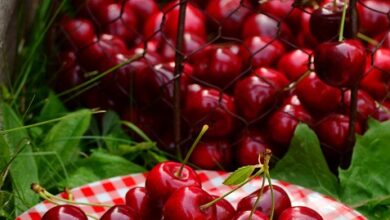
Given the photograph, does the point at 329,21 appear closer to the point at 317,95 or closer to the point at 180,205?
the point at 317,95

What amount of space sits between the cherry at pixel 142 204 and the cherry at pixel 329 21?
0.34 m

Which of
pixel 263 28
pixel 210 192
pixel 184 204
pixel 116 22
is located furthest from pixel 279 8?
pixel 184 204

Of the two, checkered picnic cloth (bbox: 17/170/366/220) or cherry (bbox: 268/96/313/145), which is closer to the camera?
checkered picnic cloth (bbox: 17/170/366/220)

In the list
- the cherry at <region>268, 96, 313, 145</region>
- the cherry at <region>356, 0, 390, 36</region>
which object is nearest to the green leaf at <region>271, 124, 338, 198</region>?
the cherry at <region>268, 96, 313, 145</region>

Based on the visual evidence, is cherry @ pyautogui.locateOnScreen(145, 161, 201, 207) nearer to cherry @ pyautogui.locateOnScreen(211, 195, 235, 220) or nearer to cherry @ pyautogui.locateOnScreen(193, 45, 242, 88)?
cherry @ pyautogui.locateOnScreen(211, 195, 235, 220)

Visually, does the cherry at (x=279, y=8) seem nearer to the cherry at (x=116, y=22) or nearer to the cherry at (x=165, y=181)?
the cherry at (x=116, y=22)

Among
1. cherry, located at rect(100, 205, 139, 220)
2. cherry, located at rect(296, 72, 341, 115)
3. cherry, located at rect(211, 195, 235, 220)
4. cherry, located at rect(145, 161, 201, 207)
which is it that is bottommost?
cherry, located at rect(296, 72, 341, 115)

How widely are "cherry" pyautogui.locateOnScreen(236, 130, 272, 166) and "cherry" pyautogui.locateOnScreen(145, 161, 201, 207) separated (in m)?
0.32

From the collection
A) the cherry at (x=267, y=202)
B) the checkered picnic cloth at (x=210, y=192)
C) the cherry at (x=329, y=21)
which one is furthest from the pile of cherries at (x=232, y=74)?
the cherry at (x=267, y=202)

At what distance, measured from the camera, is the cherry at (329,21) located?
3.47 ft

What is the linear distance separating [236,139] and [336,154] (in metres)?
0.15

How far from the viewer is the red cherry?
1271 millimetres

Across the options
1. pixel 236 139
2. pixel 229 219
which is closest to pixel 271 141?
pixel 236 139

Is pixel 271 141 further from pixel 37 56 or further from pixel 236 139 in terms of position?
pixel 37 56
